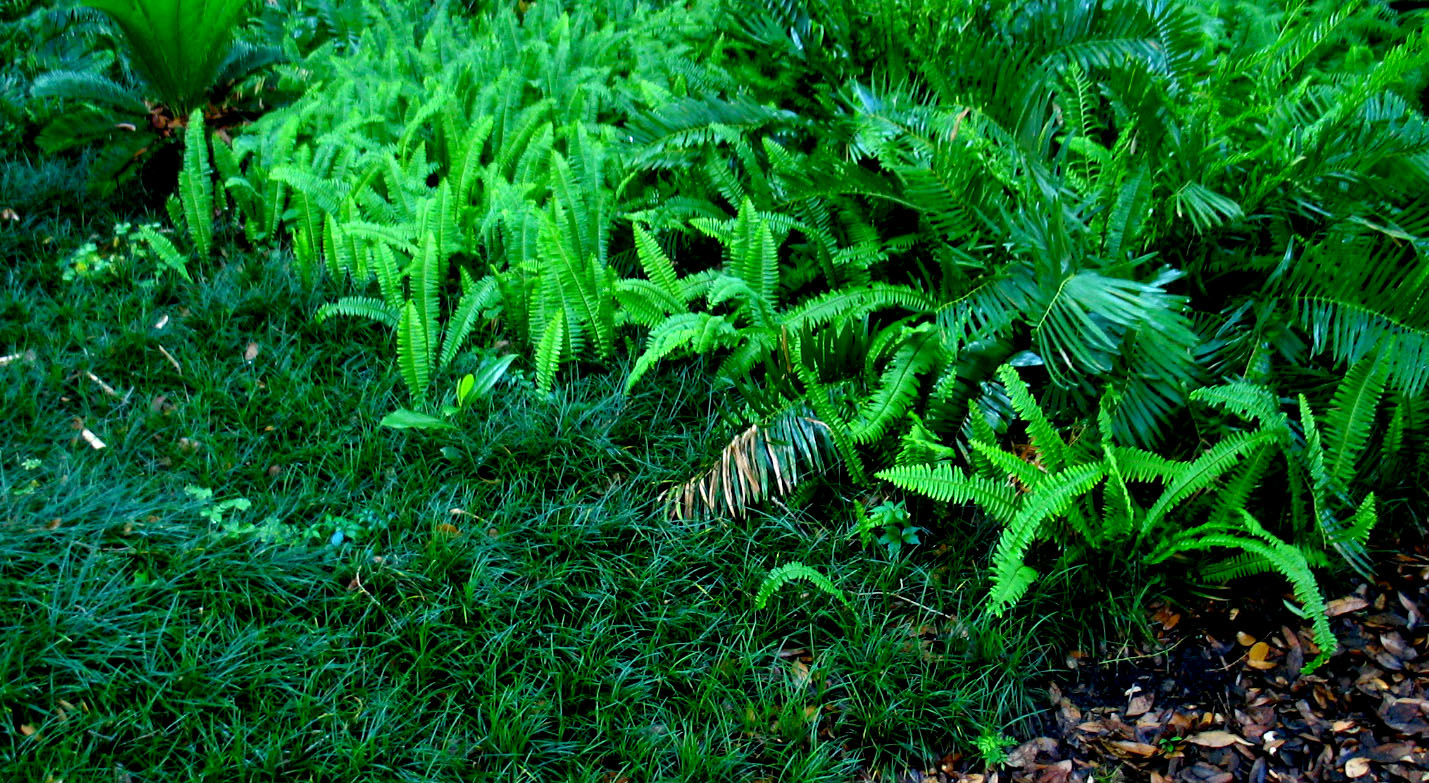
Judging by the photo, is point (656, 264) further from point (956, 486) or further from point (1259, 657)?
point (1259, 657)

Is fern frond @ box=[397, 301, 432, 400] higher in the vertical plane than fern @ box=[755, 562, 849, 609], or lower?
higher

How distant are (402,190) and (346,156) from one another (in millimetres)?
334

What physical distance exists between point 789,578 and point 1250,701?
1.25 meters

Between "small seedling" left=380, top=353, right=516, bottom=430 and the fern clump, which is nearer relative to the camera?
the fern clump

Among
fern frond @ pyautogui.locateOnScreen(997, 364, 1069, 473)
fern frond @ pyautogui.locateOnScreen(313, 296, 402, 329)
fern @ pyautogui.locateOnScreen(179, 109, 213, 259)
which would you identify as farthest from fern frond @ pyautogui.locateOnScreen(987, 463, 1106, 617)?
fern @ pyautogui.locateOnScreen(179, 109, 213, 259)

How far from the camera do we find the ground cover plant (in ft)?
8.96

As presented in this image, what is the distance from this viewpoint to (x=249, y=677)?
265 centimetres

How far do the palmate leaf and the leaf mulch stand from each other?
4.06 m

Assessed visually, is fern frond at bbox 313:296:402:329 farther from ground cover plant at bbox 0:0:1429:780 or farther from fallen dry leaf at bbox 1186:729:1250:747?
fallen dry leaf at bbox 1186:729:1250:747

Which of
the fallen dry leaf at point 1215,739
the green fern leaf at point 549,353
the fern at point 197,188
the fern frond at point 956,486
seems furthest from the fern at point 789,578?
the fern at point 197,188

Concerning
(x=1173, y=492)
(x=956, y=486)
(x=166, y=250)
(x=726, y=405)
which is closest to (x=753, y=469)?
(x=726, y=405)

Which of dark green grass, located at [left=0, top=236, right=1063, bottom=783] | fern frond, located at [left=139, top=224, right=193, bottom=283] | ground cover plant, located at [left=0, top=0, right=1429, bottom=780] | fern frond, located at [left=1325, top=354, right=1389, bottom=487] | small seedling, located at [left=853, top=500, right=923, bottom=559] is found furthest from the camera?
fern frond, located at [left=139, top=224, right=193, bottom=283]

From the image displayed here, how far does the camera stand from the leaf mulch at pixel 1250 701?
8.55ft

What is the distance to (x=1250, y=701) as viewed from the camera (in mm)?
2756
